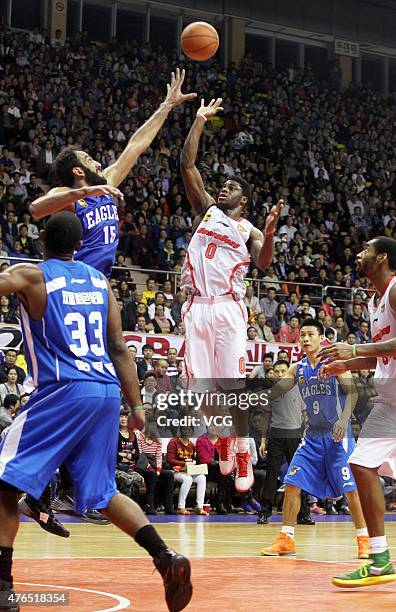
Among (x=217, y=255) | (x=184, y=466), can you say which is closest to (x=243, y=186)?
(x=217, y=255)

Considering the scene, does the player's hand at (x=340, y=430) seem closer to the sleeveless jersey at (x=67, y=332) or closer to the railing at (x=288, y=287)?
the sleeveless jersey at (x=67, y=332)

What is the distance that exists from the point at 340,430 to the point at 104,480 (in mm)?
5029

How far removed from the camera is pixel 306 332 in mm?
10094

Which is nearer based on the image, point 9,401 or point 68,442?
point 68,442

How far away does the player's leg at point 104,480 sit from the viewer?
521cm

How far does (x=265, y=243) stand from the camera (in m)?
8.52

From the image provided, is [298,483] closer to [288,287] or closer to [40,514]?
[40,514]

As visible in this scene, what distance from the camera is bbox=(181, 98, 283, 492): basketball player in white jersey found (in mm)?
8797

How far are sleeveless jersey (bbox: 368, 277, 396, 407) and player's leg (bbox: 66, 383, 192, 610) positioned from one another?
7.91 feet

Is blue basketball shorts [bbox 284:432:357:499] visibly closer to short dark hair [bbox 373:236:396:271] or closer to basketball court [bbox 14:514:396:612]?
basketball court [bbox 14:514:396:612]

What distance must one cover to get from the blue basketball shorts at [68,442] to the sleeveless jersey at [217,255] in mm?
3617

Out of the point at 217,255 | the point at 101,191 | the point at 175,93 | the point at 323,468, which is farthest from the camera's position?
the point at 323,468

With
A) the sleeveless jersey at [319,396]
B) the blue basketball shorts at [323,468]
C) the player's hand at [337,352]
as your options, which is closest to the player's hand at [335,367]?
the player's hand at [337,352]

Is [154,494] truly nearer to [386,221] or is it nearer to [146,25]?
[386,221]
